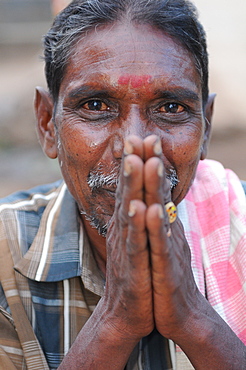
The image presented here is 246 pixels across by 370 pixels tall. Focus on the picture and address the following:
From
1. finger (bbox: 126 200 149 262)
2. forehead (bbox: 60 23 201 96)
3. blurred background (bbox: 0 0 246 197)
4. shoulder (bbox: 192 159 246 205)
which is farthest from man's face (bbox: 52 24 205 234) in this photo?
blurred background (bbox: 0 0 246 197)

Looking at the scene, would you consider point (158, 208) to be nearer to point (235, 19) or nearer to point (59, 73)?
point (59, 73)

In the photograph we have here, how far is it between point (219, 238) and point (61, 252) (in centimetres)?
73

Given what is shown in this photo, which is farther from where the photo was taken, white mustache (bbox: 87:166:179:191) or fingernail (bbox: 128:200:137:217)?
white mustache (bbox: 87:166:179:191)

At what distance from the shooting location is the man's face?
2203mm

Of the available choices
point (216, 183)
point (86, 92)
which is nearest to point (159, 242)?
point (86, 92)

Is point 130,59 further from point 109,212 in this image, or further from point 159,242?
point 159,242

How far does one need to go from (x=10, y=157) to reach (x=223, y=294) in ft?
23.4

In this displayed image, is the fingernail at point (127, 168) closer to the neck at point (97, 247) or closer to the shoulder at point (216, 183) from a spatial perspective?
the neck at point (97, 247)

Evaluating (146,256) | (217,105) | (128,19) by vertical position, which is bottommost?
(217,105)

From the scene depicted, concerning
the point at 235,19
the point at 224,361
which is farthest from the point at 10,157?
the point at 224,361

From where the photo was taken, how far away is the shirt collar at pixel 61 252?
2.41 metres

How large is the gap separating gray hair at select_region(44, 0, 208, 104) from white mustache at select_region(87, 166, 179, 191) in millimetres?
490

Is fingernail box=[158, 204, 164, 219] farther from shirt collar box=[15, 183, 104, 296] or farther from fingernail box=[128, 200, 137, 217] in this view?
shirt collar box=[15, 183, 104, 296]

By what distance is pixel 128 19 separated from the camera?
2.33 m
